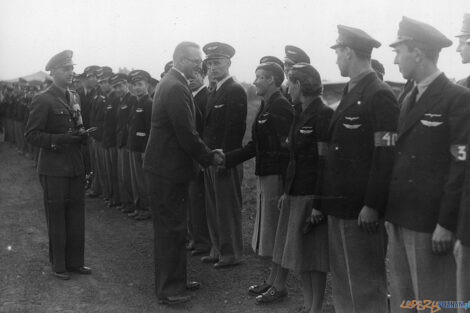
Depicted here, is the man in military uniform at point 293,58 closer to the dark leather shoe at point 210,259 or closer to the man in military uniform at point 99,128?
the dark leather shoe at point 210,259

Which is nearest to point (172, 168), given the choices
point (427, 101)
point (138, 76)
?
point (427, 101)

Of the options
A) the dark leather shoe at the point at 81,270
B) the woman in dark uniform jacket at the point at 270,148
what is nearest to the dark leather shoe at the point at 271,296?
the woman in dark uniform jacket at the point at 270,148

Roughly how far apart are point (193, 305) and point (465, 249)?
112 inches

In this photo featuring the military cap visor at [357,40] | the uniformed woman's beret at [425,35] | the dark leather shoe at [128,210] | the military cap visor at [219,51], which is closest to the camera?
the uniformed woman's beret at [425,35]

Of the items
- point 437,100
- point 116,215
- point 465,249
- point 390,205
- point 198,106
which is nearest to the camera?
point 465,249

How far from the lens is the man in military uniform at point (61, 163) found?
18.9ft

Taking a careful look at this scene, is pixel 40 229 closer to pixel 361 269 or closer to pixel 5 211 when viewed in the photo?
pixel 5 211

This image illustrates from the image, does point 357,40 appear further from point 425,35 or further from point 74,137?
point 74,137

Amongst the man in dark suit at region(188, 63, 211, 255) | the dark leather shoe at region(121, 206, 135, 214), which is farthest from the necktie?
the dark leather shoe at region(121, 206, 135, 214)

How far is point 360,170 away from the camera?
12.1 ft

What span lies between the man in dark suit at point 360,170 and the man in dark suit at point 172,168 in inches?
64.9

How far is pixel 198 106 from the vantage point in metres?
7.21

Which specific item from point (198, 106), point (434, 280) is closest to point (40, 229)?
point (198, 106)

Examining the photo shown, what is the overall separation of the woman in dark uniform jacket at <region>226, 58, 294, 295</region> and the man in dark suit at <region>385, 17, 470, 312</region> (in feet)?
6.01
